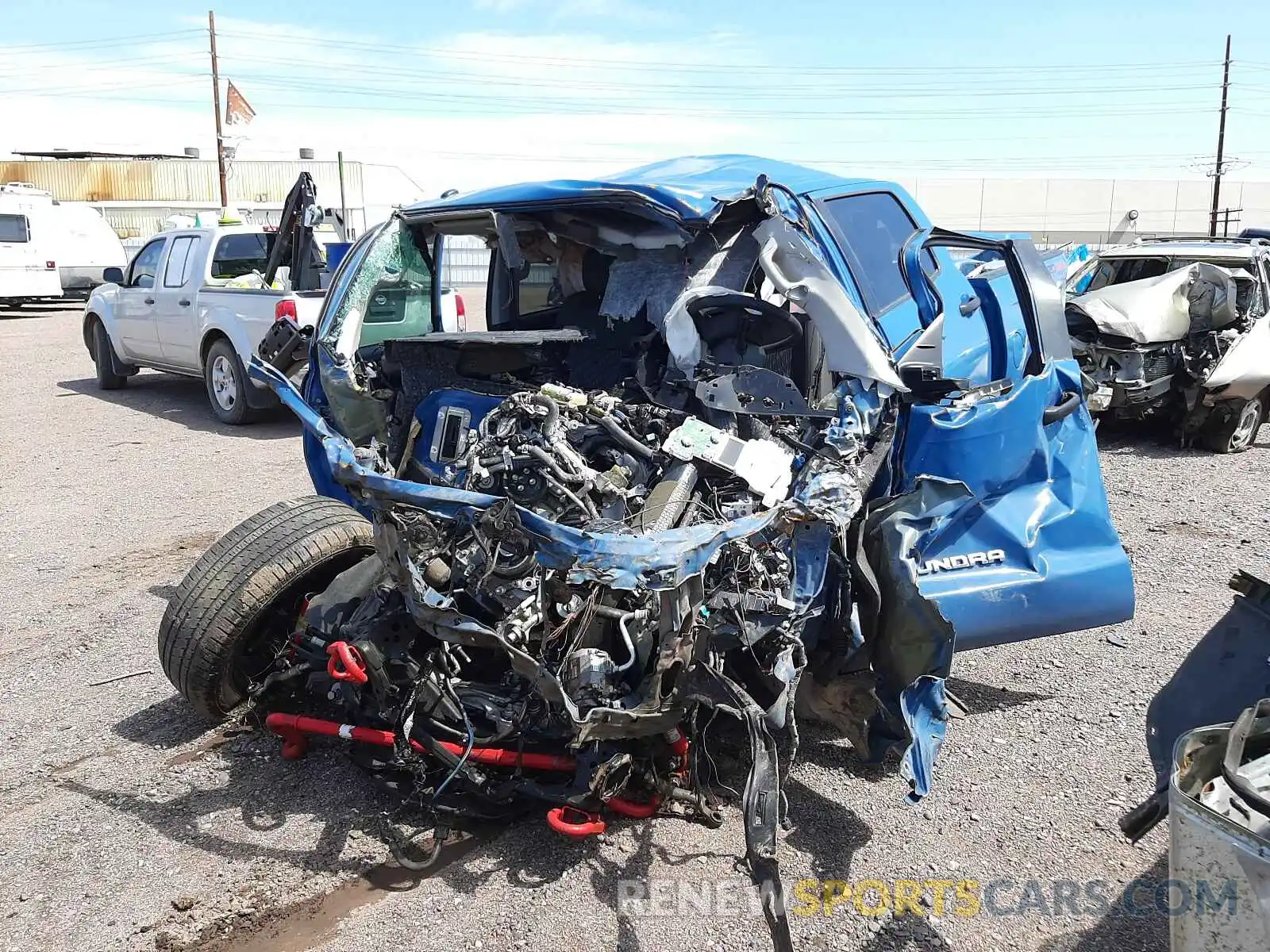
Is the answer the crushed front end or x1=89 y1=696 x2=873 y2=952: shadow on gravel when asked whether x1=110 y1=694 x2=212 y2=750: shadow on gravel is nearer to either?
x1=89 y1=696 x2=873 y2=952: shadow on gravel

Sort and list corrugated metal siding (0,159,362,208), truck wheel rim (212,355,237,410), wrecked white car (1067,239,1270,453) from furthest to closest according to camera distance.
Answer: corrugated metal siding (0,159,362,208) → truck wheel rim (212,355,237,410) → wrecked white car (1067,239,1270,453)

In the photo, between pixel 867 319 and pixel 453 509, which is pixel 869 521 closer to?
pixel 867 319

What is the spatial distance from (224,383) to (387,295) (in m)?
6.14

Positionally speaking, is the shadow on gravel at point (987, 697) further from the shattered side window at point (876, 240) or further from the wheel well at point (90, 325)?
the wheel well at point (90, 325)

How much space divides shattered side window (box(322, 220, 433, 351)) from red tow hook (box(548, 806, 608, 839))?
2.36 metres

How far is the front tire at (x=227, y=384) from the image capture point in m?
9.71

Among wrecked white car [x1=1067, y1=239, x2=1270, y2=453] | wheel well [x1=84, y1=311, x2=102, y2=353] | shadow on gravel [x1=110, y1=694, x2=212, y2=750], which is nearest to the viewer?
shadow on gravel [x1=110, y1=694, x2=212, y2=750]

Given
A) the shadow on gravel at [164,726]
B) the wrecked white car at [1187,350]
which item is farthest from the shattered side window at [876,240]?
the wrecked white car at [1187,350]

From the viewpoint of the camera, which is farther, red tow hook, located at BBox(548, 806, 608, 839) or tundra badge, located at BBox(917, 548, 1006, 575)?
tundra badge, located at BBox(917, 548, 1006, 575)

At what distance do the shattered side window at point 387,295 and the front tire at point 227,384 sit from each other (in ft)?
17.2

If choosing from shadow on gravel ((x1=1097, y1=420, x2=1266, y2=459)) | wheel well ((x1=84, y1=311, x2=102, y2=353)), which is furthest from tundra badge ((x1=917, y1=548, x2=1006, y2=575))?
wheel well ((x1=84, y1=311, x2=102, y2=353))

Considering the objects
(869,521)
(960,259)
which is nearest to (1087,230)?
(960,259)

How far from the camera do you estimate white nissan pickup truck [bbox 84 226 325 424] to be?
31.6ft

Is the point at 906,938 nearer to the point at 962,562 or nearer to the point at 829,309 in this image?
the point at 962,562
